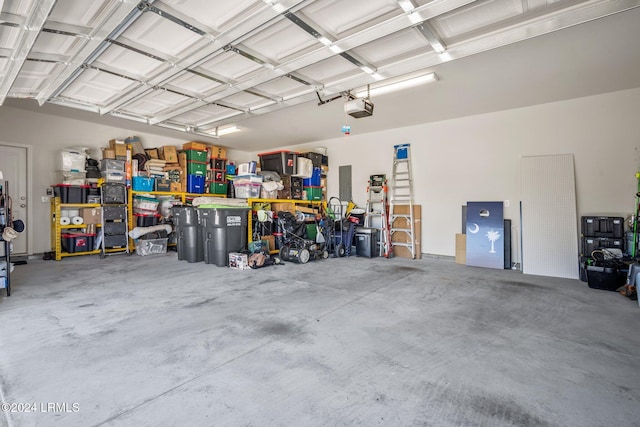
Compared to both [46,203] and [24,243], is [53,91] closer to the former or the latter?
[46,203]

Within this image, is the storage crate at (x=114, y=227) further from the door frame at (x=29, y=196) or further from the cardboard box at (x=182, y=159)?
the cardboard box at (x=182, y=159)

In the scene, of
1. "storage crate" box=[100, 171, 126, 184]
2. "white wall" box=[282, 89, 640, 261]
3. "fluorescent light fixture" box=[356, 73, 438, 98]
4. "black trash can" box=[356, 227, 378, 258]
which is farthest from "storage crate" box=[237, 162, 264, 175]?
"fluorescent light fixture" box=[356, 73, 438, 98]

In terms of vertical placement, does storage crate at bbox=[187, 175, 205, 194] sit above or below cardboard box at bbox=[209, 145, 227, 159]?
below

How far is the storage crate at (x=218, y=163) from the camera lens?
27.7 feet

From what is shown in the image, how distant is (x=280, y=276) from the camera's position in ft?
→ 15.7

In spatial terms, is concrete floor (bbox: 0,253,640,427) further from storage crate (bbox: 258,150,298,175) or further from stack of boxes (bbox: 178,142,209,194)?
A: stack of boxes (bbox: 178,142,209,194)

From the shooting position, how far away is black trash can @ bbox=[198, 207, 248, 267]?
546cm

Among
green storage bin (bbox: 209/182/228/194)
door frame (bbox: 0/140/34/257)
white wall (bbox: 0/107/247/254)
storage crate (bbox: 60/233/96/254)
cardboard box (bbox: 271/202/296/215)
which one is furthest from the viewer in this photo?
green storage bin (bbox: 209/182/228/194)

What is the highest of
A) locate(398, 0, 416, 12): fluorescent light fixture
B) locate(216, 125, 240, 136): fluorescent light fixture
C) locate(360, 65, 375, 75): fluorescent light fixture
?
locate(216, 125, 240, 136): fluorescent light fixture

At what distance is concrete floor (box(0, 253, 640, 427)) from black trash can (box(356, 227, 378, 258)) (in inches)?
98.3

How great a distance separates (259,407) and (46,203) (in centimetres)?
734

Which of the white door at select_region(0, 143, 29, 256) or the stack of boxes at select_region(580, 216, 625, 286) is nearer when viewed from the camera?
the stack of boxes at select_region(580, 216, 625, 286)

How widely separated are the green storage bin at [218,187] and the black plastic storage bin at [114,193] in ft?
6.89

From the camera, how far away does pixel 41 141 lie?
20.7 feet
